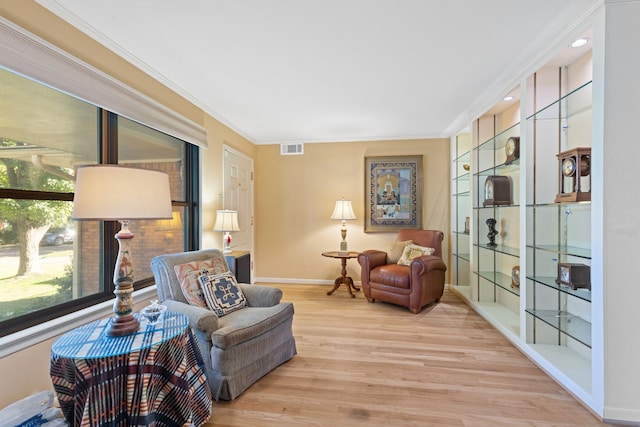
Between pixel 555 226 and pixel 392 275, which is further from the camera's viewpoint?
pixel 392 275

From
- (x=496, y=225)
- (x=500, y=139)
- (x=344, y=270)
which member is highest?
(x=500, y=139)

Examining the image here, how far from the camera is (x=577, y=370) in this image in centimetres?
203

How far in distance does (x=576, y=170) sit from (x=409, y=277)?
1.95 metres

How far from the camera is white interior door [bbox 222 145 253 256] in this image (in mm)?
3940

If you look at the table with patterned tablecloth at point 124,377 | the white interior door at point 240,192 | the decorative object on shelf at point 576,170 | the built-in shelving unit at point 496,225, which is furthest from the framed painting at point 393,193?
the table with patterned tablecloth at point 124,377

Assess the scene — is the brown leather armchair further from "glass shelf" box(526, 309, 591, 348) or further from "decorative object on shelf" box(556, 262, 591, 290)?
"decorative object on shelf" box(556, 262, 591, 290)

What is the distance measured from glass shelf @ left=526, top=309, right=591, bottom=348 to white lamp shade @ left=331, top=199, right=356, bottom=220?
2426mm

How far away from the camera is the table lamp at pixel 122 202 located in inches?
53.8

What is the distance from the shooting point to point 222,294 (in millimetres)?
2307

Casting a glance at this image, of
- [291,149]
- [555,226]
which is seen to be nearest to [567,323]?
[555,226]

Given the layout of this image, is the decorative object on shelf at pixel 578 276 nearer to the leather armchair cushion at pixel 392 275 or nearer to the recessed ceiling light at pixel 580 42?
the recessed ceiling light at pixel 580 42

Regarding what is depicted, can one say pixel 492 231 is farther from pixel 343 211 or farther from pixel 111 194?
pixel 111 194

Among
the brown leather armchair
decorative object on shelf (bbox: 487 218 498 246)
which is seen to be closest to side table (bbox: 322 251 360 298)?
the brown leather armchair

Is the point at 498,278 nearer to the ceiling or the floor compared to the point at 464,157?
nearer to the floor
